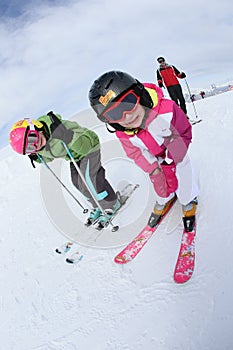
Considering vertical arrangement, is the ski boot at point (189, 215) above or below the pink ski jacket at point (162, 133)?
below

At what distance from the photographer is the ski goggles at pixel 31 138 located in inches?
124

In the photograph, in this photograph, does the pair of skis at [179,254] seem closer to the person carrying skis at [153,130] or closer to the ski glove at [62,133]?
the person carrying skis at [153,130]

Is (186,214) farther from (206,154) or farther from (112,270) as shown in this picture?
(206,154)

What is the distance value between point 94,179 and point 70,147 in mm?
569

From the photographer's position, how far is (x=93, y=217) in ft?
13.0

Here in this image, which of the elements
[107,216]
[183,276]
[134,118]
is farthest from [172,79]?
[183,276]

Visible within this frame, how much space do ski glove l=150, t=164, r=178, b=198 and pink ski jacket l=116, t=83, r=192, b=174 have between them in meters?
0.20

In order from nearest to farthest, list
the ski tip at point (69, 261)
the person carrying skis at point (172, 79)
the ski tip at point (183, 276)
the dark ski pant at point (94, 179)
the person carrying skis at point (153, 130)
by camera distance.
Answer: the ski tip at point (183, 276)
the person carrying skis at point (153, 130)
the ski tip at point (69, 261)
the dark ski pant at point (94, 179)
the person carrying skis at point (172, 79)

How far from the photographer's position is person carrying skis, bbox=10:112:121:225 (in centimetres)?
318

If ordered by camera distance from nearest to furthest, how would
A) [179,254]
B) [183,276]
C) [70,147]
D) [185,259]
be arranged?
[183,276], [185,259], [179,254], [70,147]

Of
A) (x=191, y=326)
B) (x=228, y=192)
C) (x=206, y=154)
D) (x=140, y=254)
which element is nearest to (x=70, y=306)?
(x=140, y=254)

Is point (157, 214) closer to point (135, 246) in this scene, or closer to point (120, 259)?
point (135, 246)

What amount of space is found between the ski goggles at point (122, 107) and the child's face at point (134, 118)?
0.04 meters

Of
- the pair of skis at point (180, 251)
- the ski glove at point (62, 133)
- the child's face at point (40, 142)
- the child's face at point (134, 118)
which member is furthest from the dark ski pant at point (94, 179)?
the child's face at point (134, 118)
